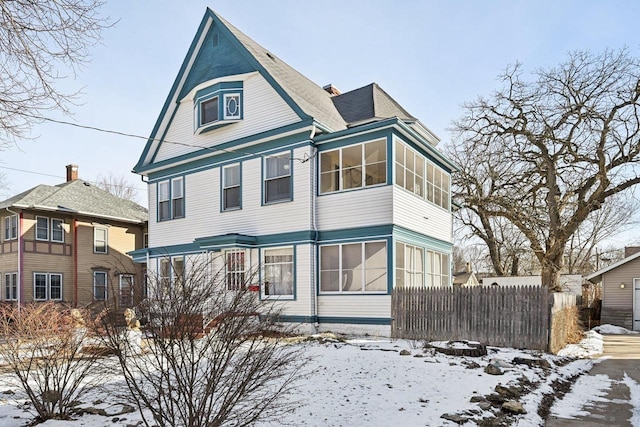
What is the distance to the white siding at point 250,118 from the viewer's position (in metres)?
14.8

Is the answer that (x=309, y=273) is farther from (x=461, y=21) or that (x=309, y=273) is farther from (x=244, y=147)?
(x=461, y=21)

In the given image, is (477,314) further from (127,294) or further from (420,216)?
(127,294)

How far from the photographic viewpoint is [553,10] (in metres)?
11.6

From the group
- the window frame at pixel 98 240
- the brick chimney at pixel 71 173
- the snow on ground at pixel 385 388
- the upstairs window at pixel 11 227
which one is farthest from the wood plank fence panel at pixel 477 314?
the brick chimney at pixel 71 173

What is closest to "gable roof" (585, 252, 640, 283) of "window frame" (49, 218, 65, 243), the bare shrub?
the bare shrub

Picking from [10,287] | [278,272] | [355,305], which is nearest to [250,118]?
[278,272]

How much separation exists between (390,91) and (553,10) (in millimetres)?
9872

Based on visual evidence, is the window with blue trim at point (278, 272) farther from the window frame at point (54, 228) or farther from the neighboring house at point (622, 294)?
the neighboring house at point (622, 294)

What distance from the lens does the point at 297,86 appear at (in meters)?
16.4

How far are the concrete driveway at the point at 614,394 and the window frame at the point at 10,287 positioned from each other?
2311cm

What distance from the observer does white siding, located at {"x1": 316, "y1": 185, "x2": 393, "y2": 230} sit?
12.8 m

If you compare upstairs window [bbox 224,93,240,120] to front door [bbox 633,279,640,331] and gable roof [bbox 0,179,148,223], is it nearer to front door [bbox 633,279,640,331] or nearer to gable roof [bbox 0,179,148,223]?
gable roof [bbox 0,179,148,223]

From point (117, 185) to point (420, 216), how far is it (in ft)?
124

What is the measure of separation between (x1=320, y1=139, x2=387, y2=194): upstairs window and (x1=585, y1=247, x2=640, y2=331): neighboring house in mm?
15508
